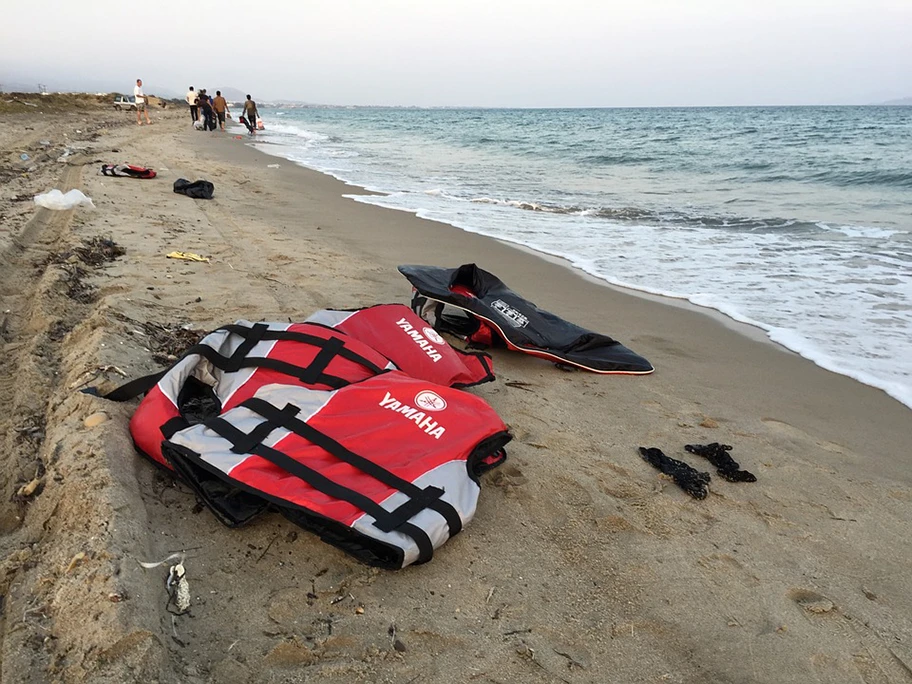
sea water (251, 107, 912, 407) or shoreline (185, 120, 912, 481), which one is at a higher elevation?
sea water (251, 107, 912, 407)

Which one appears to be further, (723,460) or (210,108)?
(210,108)

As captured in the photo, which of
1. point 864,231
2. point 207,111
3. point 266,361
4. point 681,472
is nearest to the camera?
point 266,361

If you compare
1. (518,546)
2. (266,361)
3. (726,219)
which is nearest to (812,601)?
(518,546)

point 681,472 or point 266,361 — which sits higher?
point 266,361

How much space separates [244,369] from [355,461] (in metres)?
0.74

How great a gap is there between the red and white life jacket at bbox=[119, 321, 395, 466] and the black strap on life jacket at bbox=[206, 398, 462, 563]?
8.3 inches

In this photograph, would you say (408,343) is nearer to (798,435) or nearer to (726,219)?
(798,435)

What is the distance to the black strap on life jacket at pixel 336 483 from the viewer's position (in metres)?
1.79

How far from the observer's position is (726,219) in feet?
29.8

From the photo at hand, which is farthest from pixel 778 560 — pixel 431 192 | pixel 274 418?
pixel 431 192

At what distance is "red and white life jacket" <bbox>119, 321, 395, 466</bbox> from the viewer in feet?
7.40

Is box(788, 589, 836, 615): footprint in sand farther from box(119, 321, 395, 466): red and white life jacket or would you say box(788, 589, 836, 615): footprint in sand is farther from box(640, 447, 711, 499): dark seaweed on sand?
box(119, 321, 395, 466): red and white life jacket

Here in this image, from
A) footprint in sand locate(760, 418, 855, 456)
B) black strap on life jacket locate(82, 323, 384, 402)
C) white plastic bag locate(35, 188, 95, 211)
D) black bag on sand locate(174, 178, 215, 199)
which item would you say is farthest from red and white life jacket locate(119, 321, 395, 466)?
black bag on sand locate(174, 178, 215, 199)

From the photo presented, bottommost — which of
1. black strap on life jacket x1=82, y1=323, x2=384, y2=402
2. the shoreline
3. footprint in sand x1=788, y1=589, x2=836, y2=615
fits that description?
footprint in sand x1=788, y1=589, x2=836, y2=615
